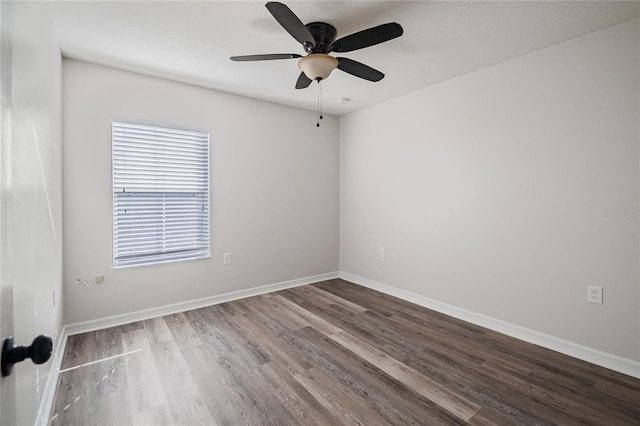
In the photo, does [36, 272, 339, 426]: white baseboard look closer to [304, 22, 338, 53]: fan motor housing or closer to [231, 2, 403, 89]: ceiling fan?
[231, 2, 403, 89]: ceiling fan

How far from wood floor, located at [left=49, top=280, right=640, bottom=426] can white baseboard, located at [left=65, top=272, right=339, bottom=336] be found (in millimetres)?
107

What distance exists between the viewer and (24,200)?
1.14 m

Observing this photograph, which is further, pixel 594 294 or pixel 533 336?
pixel 533 336

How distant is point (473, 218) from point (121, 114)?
3.65 metres

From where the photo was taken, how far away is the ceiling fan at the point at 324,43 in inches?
72.0

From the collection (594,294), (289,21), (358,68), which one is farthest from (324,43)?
(594,294)

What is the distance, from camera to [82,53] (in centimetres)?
258

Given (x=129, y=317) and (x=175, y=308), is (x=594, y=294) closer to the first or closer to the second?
(x=175, y=308)

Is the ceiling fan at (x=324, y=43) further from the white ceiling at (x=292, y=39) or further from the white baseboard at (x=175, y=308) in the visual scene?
the white baseboard at (x=175, y=308)

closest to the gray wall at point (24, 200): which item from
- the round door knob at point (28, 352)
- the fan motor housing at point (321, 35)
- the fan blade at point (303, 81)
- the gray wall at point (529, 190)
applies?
the round door knob at point (28, 352)

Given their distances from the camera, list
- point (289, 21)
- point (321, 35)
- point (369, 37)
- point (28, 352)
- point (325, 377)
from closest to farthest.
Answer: point (28, 352) → point (289, 21) → point (369, 37) → point (325, 377) → point (321, 35)

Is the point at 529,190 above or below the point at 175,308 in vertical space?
above

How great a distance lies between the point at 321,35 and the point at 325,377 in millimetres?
2461

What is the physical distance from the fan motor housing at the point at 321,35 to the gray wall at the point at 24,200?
1.53 meters
